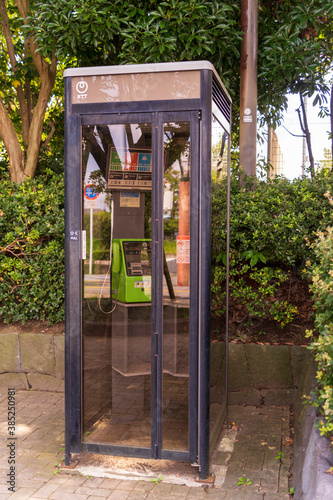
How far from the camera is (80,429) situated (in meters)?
3.39

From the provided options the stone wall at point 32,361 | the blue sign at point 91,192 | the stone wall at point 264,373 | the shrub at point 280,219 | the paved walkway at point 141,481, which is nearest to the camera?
the paved walkway at point 141,481

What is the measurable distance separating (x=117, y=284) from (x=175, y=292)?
66cm

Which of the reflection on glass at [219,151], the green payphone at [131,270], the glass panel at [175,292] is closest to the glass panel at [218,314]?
the reflection on glass at [219,151]

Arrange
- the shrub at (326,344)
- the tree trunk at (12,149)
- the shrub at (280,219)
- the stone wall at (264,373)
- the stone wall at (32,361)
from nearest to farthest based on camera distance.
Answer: the shrub at (326,344) < the shrub at (280,219) < the stone wall at (264,373) < the stone wall at (32,361) < the tree trunk at (12,149)

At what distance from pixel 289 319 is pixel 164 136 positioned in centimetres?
234

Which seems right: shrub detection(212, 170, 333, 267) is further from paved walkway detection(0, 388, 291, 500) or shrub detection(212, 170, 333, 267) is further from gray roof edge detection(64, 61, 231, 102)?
gray roof edge detection(64, 61, 231, 102)

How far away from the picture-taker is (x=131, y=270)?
3.66 metres

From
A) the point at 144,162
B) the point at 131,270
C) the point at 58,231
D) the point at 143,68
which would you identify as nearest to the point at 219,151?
the point at 144,162

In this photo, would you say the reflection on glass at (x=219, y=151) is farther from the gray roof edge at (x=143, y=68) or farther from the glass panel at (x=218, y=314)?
the gray roof edge at (x=143, y=68)

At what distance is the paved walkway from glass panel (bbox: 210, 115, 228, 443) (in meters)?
0.24

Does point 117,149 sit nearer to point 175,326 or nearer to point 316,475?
point 175,326

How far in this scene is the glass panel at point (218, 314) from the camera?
3406mm

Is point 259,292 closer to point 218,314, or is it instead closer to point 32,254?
point 218,314

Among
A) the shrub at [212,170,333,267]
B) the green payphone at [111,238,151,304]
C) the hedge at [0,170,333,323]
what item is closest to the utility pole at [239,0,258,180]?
the hedge at [0,170,333,323]
